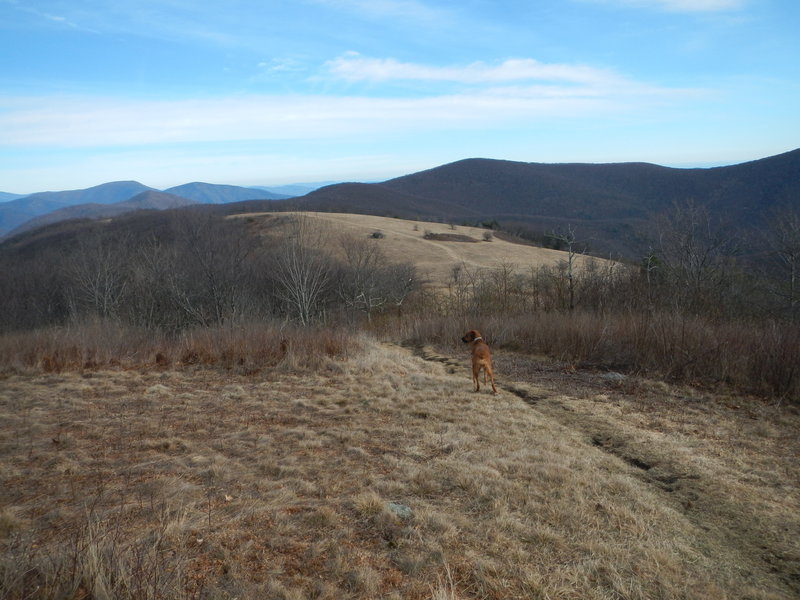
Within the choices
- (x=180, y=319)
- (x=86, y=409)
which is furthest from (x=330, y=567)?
(x=180, y=319)

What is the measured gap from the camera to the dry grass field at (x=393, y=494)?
10.3ft

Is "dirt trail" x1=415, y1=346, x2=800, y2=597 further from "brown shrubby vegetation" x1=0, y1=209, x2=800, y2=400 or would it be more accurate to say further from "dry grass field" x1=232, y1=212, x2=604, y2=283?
"dry grass field" x1=232, y1=212, x2=604, y2=283

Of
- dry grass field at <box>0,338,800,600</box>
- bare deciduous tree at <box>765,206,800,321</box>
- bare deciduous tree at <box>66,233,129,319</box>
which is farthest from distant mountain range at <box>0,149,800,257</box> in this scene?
dry grass field at <box>0,338,800,600</box>

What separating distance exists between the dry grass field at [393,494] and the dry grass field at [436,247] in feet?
99.5

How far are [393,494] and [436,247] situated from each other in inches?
1807

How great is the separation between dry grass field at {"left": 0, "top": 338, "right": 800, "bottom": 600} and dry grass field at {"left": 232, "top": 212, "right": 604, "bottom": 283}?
3033 cm

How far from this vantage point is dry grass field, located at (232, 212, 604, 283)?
4278cm

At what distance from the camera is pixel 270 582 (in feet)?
10.1

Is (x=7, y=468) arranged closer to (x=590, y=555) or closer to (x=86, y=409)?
(x=86, y=409)

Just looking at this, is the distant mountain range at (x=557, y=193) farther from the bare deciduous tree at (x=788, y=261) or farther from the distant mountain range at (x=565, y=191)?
the bare deciduous tree at (x=788, y=261)

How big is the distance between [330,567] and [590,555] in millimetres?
1886

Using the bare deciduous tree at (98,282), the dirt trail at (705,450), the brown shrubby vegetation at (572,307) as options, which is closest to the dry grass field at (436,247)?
the brown shrubby vegetation at (572,307)

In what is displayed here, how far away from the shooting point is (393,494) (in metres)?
4.48

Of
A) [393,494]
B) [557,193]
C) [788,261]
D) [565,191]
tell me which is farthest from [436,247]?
[565,191]
